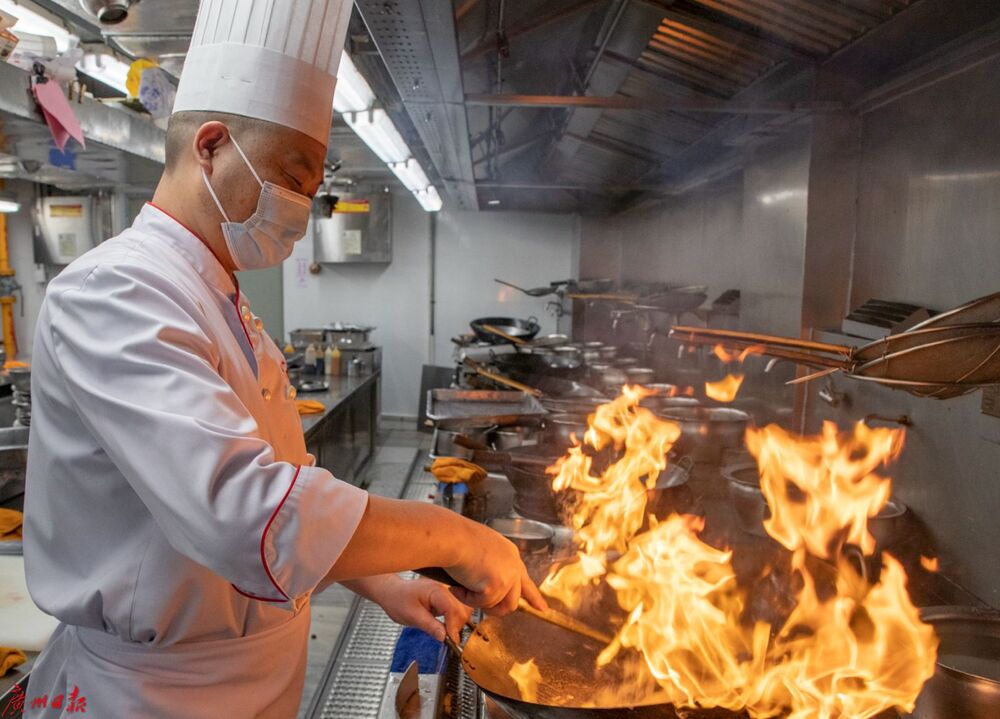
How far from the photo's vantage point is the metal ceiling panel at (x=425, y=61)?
1699mm

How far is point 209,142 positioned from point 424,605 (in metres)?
1.00

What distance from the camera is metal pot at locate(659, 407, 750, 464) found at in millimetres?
2588

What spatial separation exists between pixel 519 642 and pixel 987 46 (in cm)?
200

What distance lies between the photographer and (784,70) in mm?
2713

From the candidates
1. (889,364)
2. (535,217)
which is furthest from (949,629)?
(535,217)

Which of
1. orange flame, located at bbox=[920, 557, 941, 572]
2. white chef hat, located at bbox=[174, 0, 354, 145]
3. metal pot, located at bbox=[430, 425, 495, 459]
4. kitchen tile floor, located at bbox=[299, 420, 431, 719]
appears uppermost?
white chef hat, located at bbox=[174, 0, 354, 145]

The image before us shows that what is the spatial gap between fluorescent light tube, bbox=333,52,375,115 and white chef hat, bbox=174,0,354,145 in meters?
0.97

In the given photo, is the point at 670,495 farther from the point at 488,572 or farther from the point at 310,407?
the point at 310,407

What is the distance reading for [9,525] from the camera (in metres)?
2.17

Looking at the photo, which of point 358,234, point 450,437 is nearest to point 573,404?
point 450,437

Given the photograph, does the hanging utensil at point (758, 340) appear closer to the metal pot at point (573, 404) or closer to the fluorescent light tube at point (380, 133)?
the metal pot at point (573, 404)

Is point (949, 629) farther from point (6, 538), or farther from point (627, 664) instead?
point (6, 538)

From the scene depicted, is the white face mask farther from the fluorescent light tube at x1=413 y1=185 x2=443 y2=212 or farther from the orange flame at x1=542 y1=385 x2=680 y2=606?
the fluorescent light tube at x1=413 y1=185 x2=443 y2=212

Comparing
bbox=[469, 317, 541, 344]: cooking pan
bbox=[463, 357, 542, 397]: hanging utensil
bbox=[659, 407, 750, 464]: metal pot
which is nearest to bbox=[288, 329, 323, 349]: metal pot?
bbox=[469, 317, 541, 344]: cooking pan
